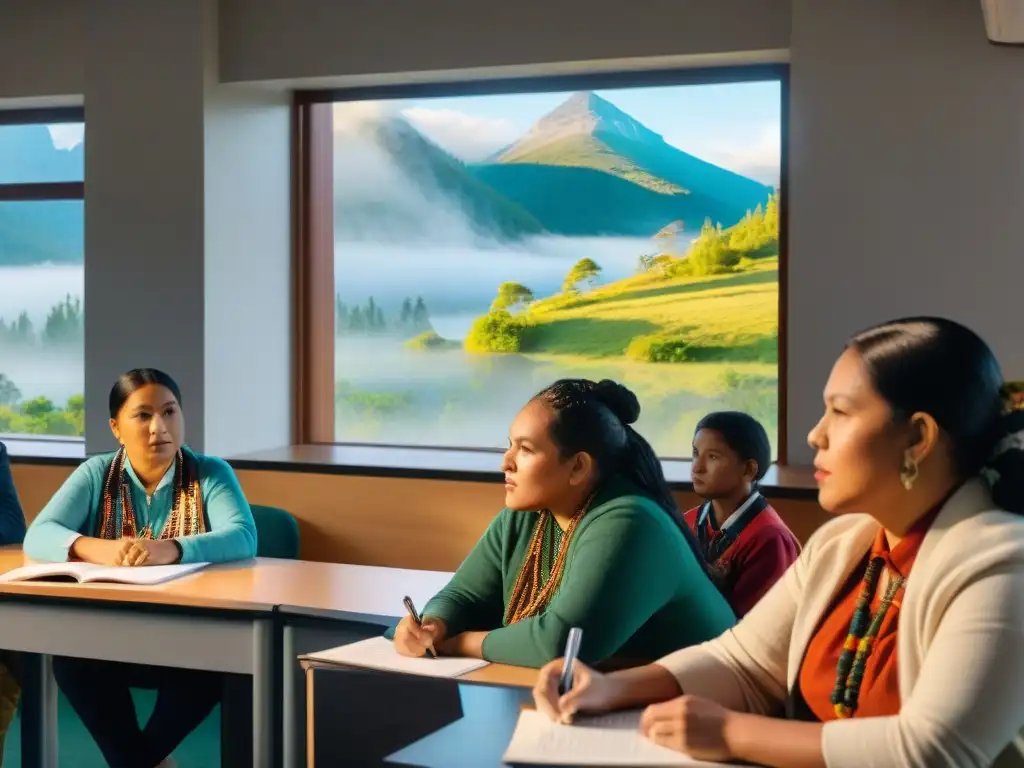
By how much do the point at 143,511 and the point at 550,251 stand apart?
6.54ft

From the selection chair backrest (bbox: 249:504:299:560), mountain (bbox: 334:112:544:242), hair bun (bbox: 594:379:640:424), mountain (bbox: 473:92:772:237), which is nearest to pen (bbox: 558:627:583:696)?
hair bun (bbox: 594:379:640:424)

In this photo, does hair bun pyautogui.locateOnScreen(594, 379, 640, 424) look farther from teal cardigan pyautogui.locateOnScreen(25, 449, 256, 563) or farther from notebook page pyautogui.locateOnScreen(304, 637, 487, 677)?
teal cardigan pyautogui.locateOnScreen(25, 449, 256, 563)

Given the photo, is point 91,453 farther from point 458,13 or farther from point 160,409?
point 458,13

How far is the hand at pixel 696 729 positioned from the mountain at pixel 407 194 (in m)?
3.26

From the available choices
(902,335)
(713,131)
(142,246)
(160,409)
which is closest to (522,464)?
(902,335)

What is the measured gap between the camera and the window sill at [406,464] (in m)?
4.01

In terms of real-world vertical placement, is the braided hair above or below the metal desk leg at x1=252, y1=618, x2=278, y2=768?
above

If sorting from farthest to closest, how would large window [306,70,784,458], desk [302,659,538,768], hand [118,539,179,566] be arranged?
large window [306,70,784,458] → hand [118,539,179,566] → desk [302,659,538,768]

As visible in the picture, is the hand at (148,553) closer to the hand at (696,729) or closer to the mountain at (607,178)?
the hand at (696,729)

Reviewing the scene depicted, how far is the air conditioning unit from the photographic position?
123 inches

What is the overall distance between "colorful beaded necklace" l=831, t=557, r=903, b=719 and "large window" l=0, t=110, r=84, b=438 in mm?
4279

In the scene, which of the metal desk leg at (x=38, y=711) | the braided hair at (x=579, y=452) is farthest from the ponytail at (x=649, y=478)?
the metal desk leg at (x=38, y=711)

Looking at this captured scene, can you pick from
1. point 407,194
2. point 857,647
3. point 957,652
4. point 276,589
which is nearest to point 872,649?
point 857,647

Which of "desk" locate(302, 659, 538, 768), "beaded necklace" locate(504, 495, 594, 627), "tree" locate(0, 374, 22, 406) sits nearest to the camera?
"desk" locate(302, 659, 538, 768)
